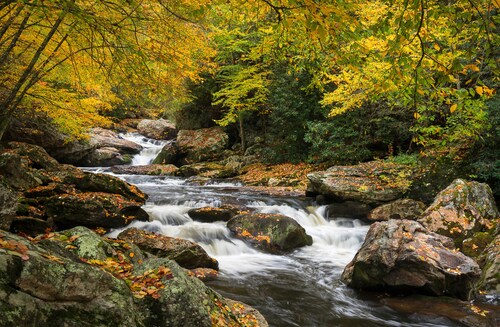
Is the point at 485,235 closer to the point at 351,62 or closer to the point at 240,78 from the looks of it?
the point at 351,62

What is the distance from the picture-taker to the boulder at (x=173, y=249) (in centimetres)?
659

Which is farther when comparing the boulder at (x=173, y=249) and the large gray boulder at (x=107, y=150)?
the large gray boulder at (x=107, y=150)

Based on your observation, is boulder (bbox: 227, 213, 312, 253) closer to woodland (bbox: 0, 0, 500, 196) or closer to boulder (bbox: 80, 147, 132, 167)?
woodland (bbox: 0, 0, 500, 196)

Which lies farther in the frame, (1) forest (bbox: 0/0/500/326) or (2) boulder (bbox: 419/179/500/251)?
(2) boulder (bbox: 419/179/500/251)

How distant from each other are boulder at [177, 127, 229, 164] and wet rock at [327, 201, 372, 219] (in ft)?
35.7

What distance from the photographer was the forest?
262 centimetres

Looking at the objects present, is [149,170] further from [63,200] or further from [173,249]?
[173,249]

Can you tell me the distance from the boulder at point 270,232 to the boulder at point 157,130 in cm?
2157

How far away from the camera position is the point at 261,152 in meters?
19.3

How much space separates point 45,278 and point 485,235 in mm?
8243

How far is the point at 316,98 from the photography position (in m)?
17.2

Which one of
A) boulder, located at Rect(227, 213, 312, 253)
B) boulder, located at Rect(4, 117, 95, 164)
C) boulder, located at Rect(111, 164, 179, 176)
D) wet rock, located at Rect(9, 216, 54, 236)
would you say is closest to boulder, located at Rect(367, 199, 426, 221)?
boulder, located at Rect(227, 213, 312, 253)

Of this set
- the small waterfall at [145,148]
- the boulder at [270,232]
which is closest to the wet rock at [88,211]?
the boulder at [270,232]

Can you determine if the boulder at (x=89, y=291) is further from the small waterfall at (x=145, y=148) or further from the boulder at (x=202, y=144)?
the small waterfall at (x=145, y=148)
